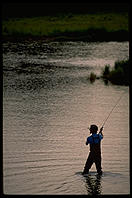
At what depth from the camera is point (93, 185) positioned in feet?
54.3

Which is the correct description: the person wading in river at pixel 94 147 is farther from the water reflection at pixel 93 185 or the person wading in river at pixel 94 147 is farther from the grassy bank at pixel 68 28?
the grassy bank at pixel 68 28

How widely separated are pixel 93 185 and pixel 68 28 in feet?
138

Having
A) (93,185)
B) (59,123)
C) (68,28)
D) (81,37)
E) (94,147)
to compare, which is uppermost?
(68,28)

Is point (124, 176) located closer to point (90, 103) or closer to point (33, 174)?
point (33, 174)

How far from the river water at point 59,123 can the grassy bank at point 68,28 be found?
8.86m

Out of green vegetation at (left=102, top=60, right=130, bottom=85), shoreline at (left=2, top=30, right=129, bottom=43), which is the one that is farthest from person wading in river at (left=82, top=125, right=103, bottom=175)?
shoreline at (left=2, top=30, right=129, bottom=43)

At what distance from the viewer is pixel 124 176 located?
17.5 m

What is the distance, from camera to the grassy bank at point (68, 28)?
54.8 meters

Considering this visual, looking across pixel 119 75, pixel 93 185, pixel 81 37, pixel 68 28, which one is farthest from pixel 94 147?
pixel 68 28

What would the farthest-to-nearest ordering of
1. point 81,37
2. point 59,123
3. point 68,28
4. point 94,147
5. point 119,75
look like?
point 68,28 < point 81,37 < point 119,75 < point 59,123 < point 94,147

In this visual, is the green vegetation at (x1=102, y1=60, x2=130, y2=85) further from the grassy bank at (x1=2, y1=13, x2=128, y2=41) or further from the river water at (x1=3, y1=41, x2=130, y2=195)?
the grassy bank at (x1=2, y1=13, x2=128, y2=41)

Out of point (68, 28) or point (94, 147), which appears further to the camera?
point (68, 28)

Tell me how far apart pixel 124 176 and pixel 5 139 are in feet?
17.6

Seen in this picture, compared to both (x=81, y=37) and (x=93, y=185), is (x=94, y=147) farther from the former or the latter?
(x=81, y=37)
